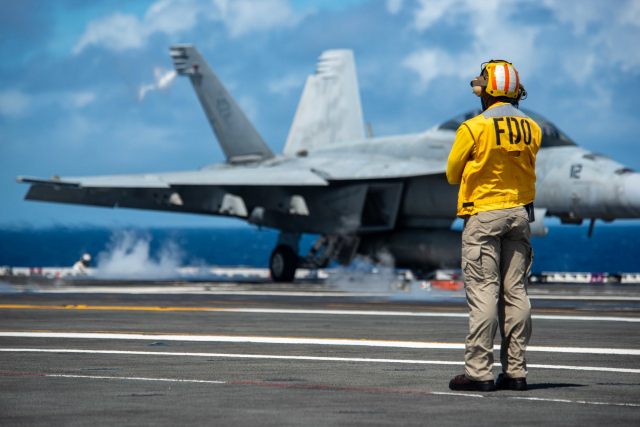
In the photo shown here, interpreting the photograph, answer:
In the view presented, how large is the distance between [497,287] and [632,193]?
11869 millimetres

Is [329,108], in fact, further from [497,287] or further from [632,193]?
[497,287]

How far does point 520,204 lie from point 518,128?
484 millimetres

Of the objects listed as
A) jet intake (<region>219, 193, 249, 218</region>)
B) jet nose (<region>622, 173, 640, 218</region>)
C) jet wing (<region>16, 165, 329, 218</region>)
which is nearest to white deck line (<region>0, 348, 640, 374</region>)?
jet nose (<region>622, 173, 640, 218</region>)

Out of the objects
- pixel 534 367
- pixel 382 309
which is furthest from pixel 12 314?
pixel 534 367

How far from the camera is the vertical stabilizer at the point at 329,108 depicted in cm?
2592

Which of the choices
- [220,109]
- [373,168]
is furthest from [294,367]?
[220,109]

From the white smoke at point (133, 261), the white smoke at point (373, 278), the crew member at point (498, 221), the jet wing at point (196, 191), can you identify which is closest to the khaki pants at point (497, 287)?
the crew member at point (498, 221)

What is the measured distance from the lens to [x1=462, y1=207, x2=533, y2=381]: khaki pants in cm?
498

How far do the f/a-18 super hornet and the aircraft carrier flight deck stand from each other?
17.9 ft

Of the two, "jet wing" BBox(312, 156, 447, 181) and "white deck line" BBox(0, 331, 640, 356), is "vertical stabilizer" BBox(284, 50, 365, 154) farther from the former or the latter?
"white deck line" BBox(0, 331, 640, 356)

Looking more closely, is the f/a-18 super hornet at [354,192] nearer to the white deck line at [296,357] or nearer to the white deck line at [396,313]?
the white deck line at [396,313]

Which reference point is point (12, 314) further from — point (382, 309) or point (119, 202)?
point (119, 202)

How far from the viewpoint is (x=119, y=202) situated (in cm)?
2134

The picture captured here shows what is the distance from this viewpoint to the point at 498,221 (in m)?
5.06
